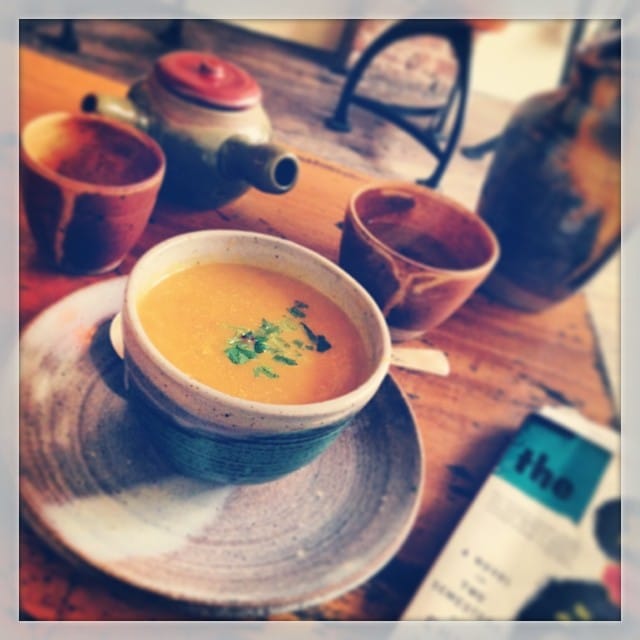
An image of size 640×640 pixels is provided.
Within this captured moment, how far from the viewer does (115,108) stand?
33 cm

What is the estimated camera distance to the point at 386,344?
0.80ft

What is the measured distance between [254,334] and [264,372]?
0.03m

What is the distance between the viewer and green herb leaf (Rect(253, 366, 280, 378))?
0.25 meters

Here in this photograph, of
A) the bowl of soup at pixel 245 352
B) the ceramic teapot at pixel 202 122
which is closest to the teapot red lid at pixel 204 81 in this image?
the ceramic teapot at pixel 202 122

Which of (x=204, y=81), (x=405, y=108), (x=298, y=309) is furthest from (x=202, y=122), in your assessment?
(x=405, y=108)

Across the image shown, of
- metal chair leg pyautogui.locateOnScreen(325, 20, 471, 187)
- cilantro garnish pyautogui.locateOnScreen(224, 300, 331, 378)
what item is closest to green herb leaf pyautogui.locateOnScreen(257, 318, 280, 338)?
cilantro garnish pyautogui.locateOnScreen(224, 300, 331, 378)

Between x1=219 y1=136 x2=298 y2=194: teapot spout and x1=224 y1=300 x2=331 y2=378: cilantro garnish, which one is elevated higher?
x1=219 y1=136 x2=298 y2=194: teapot spout

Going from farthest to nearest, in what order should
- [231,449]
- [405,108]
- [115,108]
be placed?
[405,108], [115,108], [231,449]

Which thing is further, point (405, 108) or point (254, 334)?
point (405, 108)

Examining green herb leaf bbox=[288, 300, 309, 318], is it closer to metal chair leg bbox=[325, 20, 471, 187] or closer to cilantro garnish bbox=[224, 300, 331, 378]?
cilantro garnish bbox=[224, 300, 331, 378]

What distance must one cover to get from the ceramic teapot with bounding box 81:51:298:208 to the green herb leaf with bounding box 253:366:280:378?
0.13 meters

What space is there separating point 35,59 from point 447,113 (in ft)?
1.40

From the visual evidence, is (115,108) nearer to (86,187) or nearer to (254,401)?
(86,187)

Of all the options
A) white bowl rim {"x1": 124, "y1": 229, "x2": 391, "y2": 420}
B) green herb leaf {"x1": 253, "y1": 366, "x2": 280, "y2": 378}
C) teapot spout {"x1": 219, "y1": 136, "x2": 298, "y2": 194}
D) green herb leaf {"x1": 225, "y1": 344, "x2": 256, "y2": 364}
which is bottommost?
green herb leaf {"x1": 253, "y1": 366, "x2": 280, "y2": 378}
